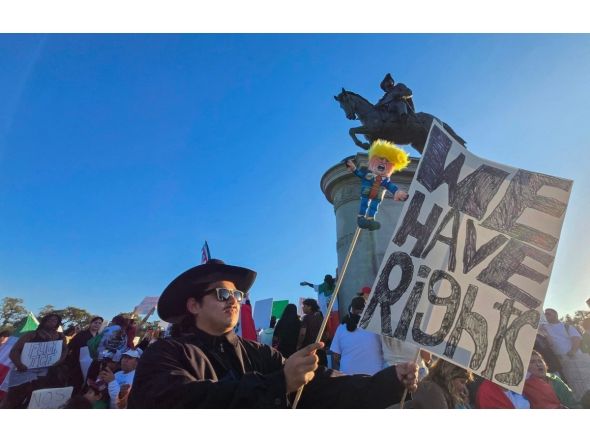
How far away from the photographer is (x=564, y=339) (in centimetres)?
601

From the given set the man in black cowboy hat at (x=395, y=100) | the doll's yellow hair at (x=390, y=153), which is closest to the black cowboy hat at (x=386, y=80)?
the man in black cowboy hat at (x=395, y=100)

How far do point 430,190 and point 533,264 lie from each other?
2.88ft

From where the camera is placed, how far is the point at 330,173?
8.80 m

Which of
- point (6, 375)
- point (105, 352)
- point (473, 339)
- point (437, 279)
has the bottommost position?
point (6, 375)

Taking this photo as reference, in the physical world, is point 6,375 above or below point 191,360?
below

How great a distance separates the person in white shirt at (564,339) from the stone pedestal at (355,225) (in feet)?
10.1

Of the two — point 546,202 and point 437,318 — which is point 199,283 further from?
point 546,202

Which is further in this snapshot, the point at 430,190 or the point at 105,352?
the point at 105,352

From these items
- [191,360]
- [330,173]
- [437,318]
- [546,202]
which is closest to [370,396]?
[437,318]

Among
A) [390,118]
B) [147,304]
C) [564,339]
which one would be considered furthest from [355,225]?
[147,304]

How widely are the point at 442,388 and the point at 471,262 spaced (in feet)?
3.99

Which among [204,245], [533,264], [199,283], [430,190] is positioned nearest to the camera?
[199,283]

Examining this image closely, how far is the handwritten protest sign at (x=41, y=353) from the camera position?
15.5 ft

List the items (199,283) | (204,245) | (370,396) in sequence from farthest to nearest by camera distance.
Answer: (204,245) < (199,283) < (370,396)
